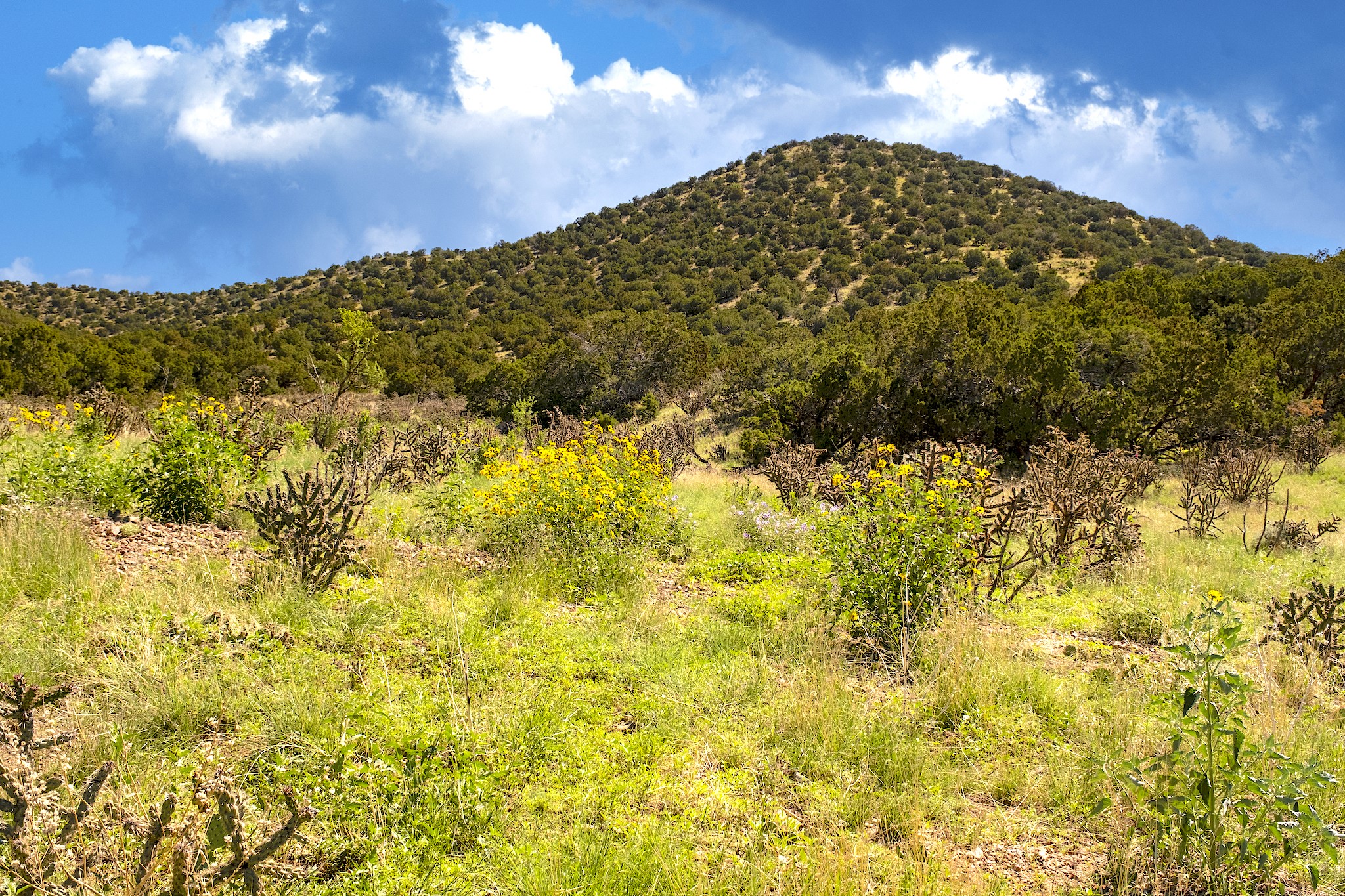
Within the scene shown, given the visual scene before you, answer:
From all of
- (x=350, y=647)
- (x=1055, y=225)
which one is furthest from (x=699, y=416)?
(x=1055, y=225)

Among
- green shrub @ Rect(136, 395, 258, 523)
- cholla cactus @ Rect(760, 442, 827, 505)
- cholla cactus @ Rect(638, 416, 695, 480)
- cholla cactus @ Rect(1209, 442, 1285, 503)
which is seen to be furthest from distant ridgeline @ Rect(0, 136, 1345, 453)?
green shrub @ Rect(136, 395, 258, 523)

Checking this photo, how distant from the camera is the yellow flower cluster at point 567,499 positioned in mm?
7078

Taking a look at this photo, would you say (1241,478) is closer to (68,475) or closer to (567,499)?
(567,499)

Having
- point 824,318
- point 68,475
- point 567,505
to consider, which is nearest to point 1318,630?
point 567,505

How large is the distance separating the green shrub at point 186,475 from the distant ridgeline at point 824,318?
55.8ft

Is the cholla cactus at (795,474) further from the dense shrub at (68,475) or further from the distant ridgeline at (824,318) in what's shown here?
the dense shrub at (68,475)

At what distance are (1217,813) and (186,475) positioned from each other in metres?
7.95

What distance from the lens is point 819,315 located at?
43125mm

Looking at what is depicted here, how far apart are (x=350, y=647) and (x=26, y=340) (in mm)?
24145

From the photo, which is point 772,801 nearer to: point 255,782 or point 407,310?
point 255,782

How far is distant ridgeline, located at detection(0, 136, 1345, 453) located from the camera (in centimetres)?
1902

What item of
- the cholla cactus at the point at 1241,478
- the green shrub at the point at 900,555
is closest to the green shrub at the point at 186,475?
the green shrub at the point at 900,555

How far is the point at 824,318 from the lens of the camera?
4256 centimetres

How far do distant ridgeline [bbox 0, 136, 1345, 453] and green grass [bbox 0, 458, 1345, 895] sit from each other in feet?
52.5
